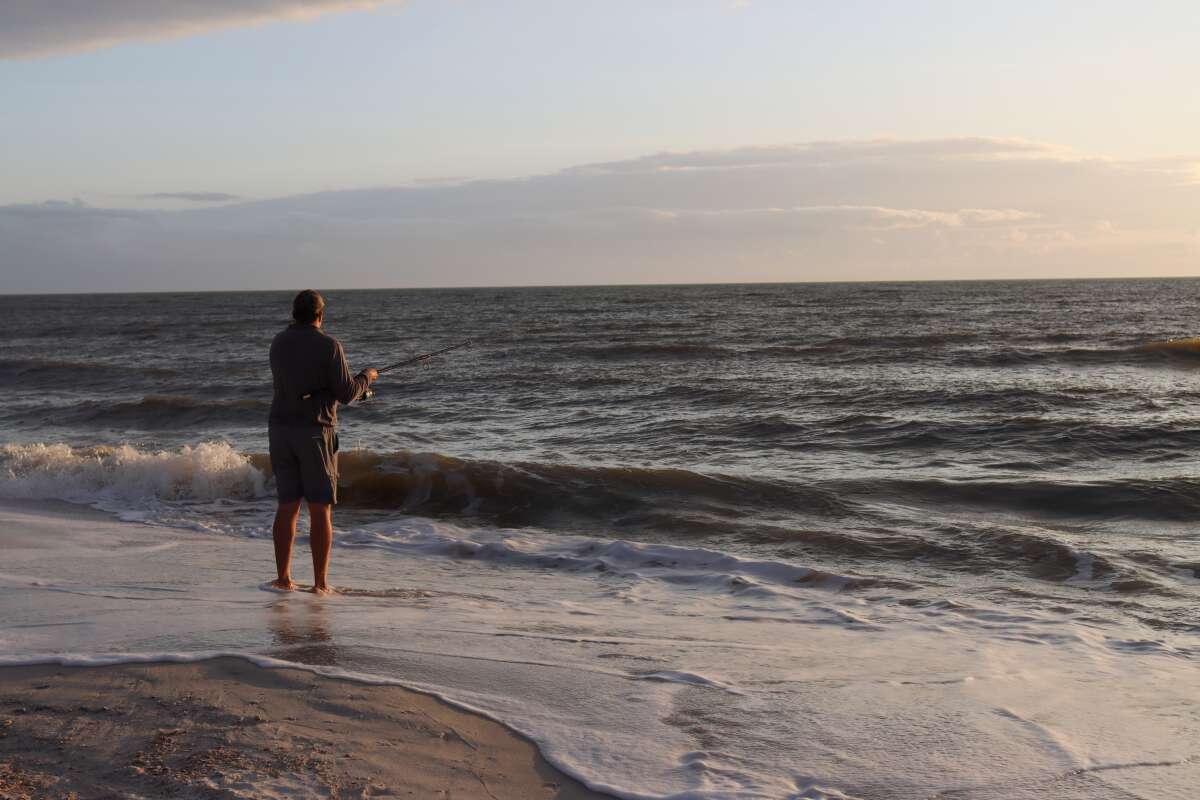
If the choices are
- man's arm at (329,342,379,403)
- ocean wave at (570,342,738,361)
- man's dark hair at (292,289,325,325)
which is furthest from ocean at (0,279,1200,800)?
ocean wave at (570,342,738,361)

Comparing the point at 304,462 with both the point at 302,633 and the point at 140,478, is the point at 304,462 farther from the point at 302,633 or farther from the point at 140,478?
the point at 140,478

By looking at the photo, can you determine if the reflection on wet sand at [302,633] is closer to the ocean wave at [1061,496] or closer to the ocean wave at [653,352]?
the ocean wave at [1061,496]

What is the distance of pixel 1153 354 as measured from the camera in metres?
21.8

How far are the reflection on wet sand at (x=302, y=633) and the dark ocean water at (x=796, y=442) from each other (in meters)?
3.35

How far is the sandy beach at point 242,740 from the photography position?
304 cm

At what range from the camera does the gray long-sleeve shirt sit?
554cm

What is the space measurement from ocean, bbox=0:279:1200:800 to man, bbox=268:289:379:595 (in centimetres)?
49

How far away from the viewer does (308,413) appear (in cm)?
564

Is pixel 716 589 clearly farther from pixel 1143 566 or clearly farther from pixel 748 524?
pixel 1143 566

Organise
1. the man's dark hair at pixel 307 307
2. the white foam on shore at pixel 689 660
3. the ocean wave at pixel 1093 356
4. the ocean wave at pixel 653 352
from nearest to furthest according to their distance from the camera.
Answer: the white foam on shore at pixel 689 660
the man's dark hair at pixel 307 307
the ocean wave at pixel 1093 356
the ocean wave at pixel 653 352

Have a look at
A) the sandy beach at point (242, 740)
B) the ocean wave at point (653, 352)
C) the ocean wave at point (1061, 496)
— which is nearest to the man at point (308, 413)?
the sandy beach at point (242, 740)

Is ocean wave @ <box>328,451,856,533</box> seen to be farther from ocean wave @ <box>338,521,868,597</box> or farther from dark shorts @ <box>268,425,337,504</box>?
dark shorts @ <box>268,425,337,504</box>

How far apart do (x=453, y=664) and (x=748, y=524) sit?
442cm

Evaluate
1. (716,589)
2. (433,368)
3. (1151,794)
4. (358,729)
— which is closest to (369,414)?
(433,368)
